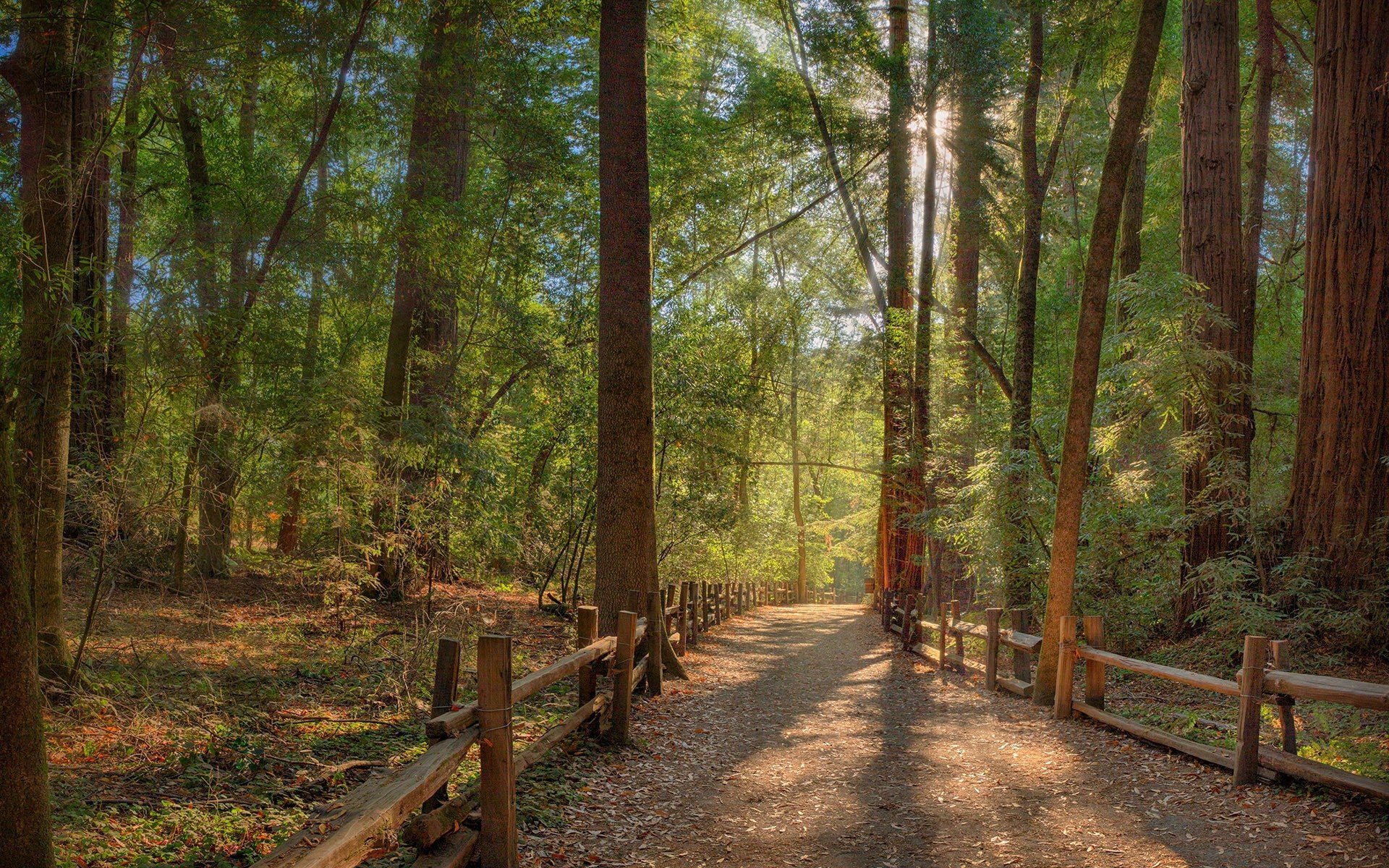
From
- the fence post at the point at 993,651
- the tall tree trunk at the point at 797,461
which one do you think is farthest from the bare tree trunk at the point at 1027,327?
the tall tree trunk at the point at 797,461

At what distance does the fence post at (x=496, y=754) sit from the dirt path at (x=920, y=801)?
0.36 metres

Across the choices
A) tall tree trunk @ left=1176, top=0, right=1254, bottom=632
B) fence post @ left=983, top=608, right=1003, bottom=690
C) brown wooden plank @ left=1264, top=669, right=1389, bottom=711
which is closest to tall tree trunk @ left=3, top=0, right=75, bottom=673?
brown wooden plank @ left=1264, top=669, right=1389, bottom=711

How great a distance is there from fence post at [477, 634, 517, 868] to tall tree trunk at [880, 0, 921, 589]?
13.5 metres

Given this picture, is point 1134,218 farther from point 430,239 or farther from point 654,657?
point 430,239

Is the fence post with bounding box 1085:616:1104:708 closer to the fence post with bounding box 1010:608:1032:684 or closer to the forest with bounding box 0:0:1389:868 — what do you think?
the forest with bounding box 0:0:1389:868

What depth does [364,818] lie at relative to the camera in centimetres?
286

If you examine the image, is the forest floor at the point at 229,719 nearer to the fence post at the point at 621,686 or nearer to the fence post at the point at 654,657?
the fence post at the point at 621,686

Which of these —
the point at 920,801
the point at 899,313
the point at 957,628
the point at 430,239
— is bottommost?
the point at 920,801

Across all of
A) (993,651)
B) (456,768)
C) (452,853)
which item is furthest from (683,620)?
(452,853)

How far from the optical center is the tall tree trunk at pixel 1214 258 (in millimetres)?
9234

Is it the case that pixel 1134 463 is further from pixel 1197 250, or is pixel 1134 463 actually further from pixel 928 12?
pixel 928 12

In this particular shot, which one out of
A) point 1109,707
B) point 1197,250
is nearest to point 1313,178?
point 1197,250

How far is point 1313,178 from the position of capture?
28.5 feet

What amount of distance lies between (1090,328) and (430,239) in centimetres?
792
